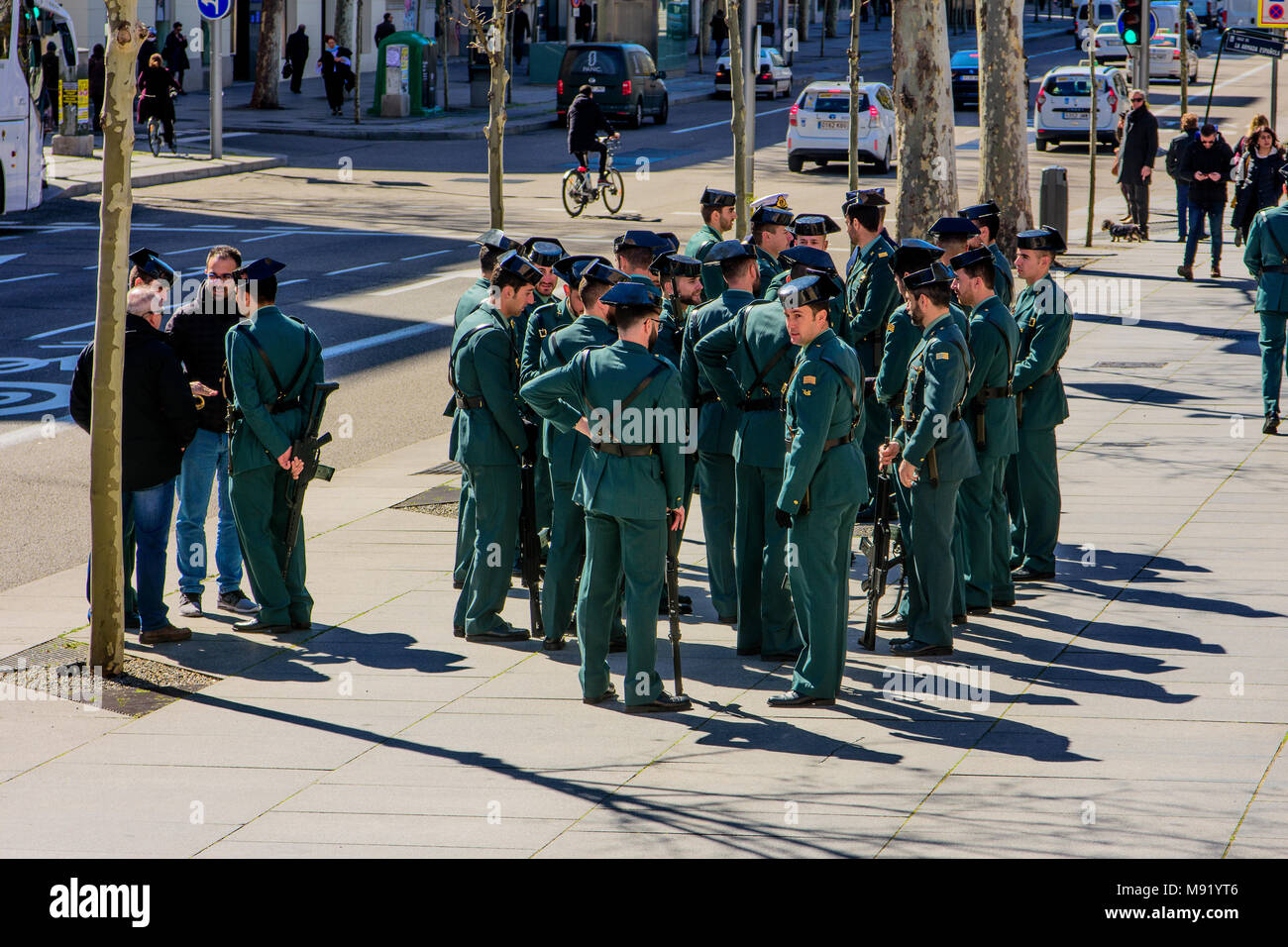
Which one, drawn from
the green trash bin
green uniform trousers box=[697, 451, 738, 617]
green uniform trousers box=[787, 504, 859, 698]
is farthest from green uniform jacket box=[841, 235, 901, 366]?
the green trash bin

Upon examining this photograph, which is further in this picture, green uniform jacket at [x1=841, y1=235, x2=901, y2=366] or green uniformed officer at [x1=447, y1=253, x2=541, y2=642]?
green uniform jacket at [x1=841, y1=235, x2=901, y2=366]

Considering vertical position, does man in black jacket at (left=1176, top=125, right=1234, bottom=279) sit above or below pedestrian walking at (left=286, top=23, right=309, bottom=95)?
below

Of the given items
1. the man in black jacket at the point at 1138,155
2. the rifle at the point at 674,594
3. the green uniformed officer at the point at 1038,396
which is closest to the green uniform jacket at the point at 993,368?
the green uniformed officer at the point at 1038,396

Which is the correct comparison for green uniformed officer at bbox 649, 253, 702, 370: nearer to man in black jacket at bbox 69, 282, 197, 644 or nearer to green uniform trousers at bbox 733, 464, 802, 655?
green uniform trousers at bbox 733, 464, 802, 655

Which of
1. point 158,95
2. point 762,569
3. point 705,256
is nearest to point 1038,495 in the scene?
point 762,569

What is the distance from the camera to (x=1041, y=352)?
9.76 meters

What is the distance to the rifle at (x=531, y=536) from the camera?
359 inches

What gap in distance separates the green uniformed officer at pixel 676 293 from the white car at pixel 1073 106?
2877cm

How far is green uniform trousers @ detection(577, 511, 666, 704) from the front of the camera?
25.0 feet

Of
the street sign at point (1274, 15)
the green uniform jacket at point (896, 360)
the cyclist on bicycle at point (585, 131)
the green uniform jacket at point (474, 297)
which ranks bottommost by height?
the green uniform jacket at point (896, 360)

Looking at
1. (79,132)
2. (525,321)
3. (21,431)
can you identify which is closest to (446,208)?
(79,132)

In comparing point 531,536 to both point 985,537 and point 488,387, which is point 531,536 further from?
point 985,537

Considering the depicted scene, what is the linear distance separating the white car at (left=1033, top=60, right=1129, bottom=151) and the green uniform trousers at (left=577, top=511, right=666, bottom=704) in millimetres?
31654

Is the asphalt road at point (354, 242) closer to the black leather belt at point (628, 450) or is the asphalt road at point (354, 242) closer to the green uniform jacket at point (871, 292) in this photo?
the black leather belt at point (628, 450)
